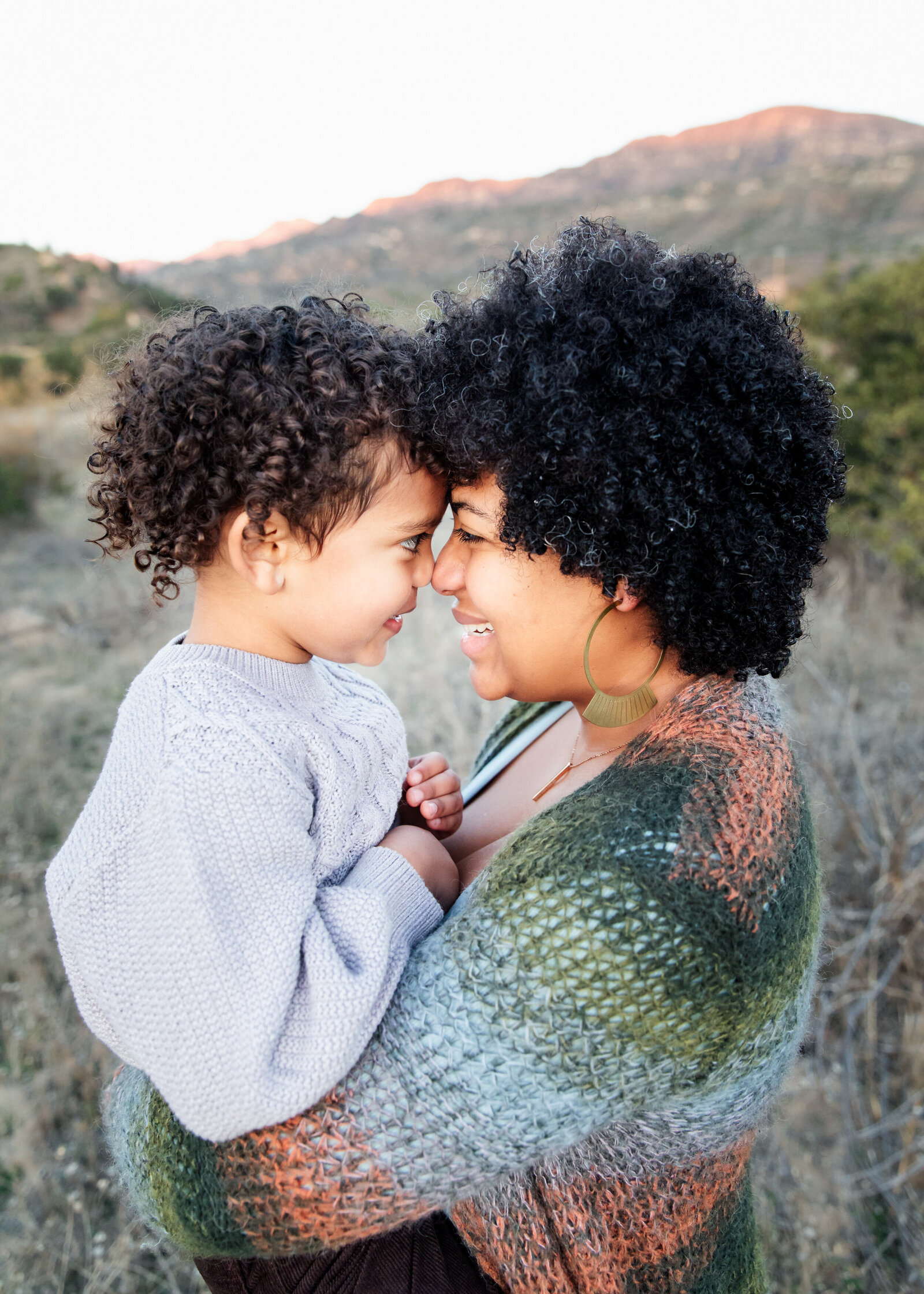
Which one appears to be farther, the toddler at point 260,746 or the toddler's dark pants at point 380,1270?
the toddler's dark pants at point 380,1270

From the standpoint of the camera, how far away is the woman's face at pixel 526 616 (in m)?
1.45

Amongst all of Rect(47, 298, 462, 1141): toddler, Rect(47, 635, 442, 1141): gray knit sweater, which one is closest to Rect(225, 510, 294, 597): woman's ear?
Rect(47, 298, 462, 1141): toddler

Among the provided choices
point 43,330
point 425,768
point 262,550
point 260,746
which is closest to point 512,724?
point 425,768

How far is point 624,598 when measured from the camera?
143cm

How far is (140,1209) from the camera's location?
1321 mm

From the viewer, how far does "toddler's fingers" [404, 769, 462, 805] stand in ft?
5.57

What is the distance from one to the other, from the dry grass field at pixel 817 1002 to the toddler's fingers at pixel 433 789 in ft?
2.40

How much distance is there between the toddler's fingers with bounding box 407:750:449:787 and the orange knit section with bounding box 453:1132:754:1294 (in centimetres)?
73

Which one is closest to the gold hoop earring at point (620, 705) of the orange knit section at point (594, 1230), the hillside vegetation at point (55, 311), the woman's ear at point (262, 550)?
the woman's ear at point (262, 550)

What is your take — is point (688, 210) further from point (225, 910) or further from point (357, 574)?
point (225, 910)

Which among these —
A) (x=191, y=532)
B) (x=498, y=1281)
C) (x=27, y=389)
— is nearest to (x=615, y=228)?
(x=191, y=532)

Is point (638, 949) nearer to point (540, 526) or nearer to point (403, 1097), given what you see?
point (403, 1097)

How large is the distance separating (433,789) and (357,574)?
47 centimetres

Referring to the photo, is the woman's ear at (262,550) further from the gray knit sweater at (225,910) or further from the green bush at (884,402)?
the green bush at (884,402)
